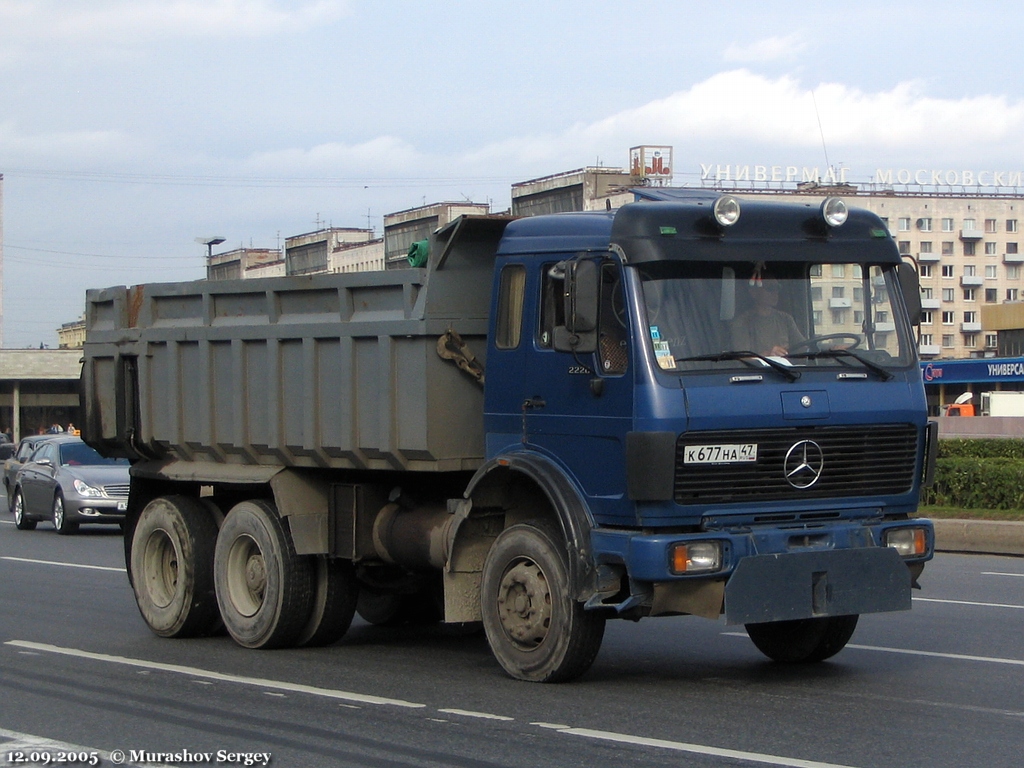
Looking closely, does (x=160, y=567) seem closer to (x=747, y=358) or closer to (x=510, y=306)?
(x=510, y=306)

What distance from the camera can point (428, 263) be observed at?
9.35 m

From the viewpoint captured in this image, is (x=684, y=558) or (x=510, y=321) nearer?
(x=684, y=558)

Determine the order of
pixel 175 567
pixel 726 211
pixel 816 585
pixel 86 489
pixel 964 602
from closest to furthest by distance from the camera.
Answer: pixel 816 585, pixel 726 211, pixel 175 567, pixel 964 602, pixel 86 489

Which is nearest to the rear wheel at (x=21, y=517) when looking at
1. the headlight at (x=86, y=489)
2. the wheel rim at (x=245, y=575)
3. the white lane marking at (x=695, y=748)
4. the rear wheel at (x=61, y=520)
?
the rear wheel at (x=61, y=520)

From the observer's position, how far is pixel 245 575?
1097 centimetres

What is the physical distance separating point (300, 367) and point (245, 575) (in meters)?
1.72

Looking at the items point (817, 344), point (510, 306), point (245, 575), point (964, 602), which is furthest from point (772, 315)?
point (964, 602)

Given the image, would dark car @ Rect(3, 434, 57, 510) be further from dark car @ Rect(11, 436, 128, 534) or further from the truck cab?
the truck cab

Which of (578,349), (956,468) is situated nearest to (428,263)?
(578,349)

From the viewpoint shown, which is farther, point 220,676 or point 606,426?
point 220,676

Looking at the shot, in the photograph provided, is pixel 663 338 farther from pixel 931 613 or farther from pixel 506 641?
pixel 931 613

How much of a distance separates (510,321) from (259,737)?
2.88m

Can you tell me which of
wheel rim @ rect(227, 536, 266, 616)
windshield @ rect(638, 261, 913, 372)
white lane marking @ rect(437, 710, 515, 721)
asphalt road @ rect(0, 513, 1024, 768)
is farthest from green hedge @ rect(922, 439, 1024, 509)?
white lane marking @ rect(437, 710, 515, 721)

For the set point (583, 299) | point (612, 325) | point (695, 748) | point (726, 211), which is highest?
point (726, 211)
